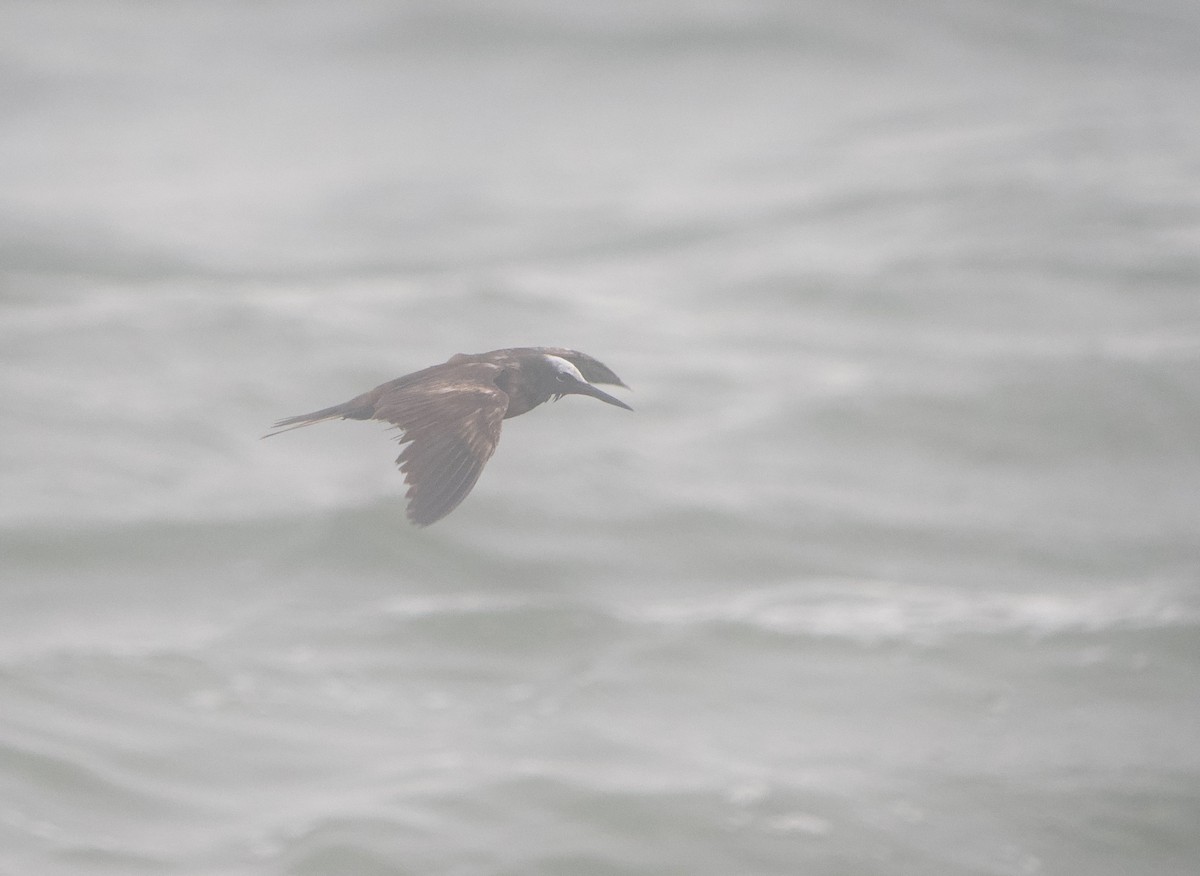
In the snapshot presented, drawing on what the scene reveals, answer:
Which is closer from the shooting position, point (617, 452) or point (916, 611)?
point (916, 611)

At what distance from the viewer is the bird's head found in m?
6.00

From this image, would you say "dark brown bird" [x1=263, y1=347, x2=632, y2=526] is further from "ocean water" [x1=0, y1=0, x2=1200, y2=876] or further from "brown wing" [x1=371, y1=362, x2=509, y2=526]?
"ocean water" [x1=0, y1=0, x2=1200, y2=876]

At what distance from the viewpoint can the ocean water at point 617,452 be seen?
21875 millimetres

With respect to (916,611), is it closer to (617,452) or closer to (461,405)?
(617,452)

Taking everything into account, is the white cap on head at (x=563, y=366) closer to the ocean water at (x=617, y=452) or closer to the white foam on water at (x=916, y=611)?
the ocean water at (x=617, y=452)

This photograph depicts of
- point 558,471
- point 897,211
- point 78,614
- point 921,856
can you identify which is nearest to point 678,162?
point 897,211

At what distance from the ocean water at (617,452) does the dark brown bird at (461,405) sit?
1404 cm

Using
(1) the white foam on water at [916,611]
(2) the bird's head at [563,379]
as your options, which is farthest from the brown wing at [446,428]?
(1) the white foam on water at [916,611]

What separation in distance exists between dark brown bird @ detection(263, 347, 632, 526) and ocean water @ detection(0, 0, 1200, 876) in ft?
46.1

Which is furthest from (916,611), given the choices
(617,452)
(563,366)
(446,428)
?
(446,428)

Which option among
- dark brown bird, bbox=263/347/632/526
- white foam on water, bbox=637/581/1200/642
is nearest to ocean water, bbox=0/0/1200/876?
white foam on water, bbox=637/581/1200/642

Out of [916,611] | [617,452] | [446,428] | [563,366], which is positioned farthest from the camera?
[617,452]

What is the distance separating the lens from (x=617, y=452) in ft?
101

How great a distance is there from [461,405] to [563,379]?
358 millimetres
